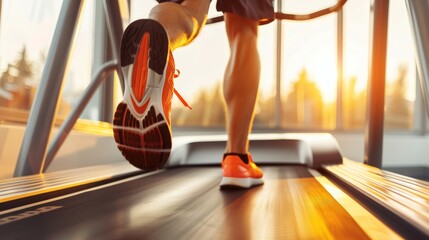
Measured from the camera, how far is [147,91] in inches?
40.6

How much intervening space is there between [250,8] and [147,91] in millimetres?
554

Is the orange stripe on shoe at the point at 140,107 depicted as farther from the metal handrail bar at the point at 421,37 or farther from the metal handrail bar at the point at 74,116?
the metal handrail bar at the point at 74,116

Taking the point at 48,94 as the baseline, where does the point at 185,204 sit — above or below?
below

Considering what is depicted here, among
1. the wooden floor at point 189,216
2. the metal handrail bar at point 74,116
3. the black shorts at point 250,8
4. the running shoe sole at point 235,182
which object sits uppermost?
the black shorts at point 250,8

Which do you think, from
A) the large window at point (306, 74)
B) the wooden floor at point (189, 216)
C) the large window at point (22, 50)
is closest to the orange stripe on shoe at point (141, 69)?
the wooden floor at point (189, 216)

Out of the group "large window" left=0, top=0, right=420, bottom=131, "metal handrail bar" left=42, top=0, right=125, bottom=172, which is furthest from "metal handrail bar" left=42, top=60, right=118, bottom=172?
"large window" left=0, top=0, right=420, bottom=131

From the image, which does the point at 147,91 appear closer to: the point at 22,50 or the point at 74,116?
the point at 74,116

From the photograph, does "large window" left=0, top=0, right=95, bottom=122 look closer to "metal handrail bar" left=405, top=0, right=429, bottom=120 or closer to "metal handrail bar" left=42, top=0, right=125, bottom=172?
"metal handrail bar" left=42, top=0, right=125, bottom=172

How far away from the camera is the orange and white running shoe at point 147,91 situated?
1031 mm

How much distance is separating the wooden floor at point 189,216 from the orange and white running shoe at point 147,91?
0.16 metres

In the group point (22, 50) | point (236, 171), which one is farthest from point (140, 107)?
point (22, 50)

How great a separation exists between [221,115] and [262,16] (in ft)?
8.91

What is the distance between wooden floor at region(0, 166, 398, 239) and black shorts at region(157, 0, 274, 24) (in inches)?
21.8

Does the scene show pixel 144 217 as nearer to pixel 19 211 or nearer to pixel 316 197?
pixel 19 211
